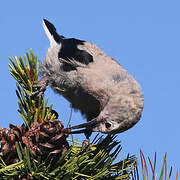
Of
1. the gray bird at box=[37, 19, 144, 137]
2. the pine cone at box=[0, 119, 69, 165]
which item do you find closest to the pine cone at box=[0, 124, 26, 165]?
the pine cone at box=[0, 119, 69, 165]

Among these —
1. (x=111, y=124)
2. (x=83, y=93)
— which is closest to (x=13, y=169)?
(x=111, y=124)

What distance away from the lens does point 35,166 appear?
1896 mm

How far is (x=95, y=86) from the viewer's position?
353 centimetres

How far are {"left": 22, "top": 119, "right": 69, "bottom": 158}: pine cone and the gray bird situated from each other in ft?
3.13

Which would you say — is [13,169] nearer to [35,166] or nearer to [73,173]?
[35,166]

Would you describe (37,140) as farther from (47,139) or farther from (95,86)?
(95,86)

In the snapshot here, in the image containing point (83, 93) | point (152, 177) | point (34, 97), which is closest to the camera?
point (152, 177)

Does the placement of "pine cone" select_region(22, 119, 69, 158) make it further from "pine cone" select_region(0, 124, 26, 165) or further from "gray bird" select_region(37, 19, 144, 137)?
"gray bird" select_region(37, 19, 144, 137)

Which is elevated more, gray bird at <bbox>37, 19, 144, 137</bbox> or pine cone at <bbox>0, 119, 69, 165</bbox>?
gray bird at <bbox>37, 19, 144, 137</bbox>

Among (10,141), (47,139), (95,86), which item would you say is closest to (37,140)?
(47,139)

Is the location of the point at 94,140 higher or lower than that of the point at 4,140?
higher

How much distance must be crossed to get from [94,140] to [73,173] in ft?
1.95

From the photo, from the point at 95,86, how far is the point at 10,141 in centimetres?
163

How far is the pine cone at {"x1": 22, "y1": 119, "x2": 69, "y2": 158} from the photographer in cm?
200
